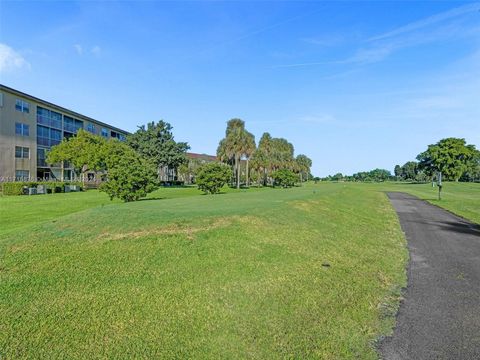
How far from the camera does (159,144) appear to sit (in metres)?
71.9

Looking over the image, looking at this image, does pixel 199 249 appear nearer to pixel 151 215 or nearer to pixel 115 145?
pixel 151 215

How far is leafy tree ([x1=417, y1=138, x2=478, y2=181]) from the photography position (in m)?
105

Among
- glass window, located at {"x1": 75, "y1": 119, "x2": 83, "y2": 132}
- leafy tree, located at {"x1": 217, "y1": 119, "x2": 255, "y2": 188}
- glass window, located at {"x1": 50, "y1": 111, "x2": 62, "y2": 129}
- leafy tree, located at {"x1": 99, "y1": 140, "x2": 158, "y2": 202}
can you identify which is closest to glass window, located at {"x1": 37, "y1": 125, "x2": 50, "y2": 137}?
glass window, located at {"x1": 50, "y1": 111, "x2": 62, "y2": 129}

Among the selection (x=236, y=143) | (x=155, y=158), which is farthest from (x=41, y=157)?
(x=236, y=143)

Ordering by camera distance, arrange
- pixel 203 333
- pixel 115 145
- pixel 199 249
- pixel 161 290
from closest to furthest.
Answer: pixel 203 333, pixel 161 290, pixel 199 249, pixel 115 145

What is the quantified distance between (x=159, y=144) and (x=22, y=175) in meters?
26.8

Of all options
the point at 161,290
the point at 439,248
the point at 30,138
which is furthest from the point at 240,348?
the point at 30,138

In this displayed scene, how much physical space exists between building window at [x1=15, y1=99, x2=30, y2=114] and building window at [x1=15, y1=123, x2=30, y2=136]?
2417mm

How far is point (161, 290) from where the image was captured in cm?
592

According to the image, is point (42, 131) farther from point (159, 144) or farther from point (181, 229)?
point (181, 229)

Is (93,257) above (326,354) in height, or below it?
above

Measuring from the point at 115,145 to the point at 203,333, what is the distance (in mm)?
57375

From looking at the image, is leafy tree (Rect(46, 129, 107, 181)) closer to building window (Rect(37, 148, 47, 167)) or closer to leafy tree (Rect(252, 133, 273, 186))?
building window (Rect(37, 148, 47, 167))

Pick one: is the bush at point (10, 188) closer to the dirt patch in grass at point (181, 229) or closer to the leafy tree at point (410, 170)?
the dirt patch in grass at point (181, 229)
